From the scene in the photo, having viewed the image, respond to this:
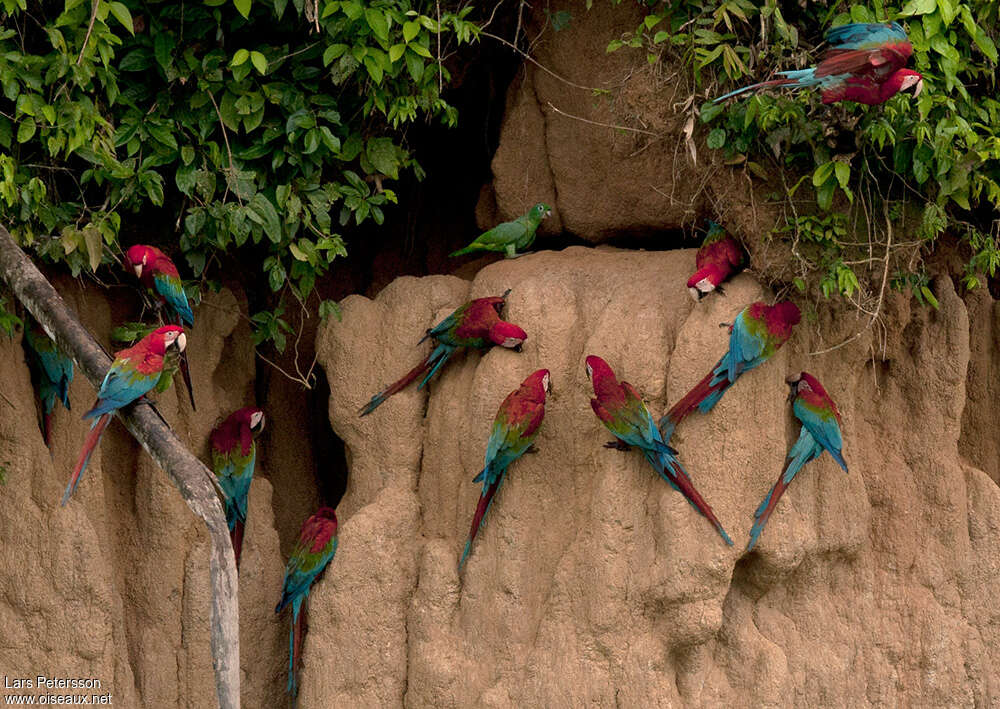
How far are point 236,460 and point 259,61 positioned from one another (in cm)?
140

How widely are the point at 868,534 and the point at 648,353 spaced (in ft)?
3.39

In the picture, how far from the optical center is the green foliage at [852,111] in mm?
3779

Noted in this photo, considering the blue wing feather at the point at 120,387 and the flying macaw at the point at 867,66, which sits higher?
the flying macaw at the point at 867,66

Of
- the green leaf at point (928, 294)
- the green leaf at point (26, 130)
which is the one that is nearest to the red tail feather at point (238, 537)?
the green leaf at point (26, 130)

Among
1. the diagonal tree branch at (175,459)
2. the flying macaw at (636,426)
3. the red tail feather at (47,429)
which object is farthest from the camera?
the red tail feather at (47,429)

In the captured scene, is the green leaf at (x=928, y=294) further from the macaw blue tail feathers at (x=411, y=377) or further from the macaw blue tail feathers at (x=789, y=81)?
the macaw blue tail feathers at (x=411, y=377)

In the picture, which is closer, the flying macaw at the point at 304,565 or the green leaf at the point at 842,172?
the green leaf at the point at 842,172

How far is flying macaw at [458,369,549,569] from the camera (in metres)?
3.94

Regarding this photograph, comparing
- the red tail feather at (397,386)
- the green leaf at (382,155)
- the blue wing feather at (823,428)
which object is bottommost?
the blue wing feather at (823,428)

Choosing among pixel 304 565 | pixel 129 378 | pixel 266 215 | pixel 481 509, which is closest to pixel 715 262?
pixel 481 509

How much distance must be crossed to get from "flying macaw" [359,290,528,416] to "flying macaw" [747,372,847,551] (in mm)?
913

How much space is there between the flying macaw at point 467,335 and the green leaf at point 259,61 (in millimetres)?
1008

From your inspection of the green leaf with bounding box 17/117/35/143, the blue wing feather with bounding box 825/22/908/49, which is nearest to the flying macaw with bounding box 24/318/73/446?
the green leaf with bounding box 17/117/35/143

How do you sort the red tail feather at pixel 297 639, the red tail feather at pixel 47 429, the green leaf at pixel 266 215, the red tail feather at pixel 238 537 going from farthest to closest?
the red tail feather at pixel 238 537 → the red tail feather at pixel 297 639 → the red tail feather at pixel 47 429 → the green leaf at pixel 266 215
